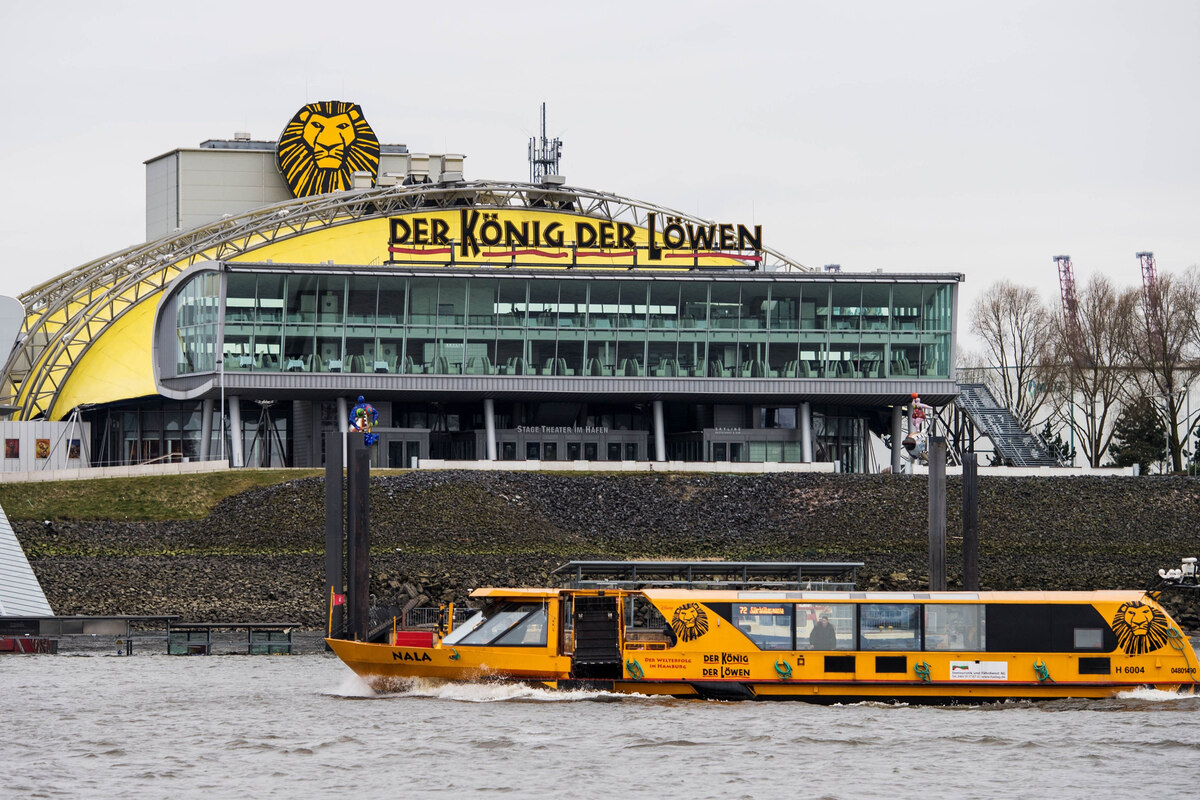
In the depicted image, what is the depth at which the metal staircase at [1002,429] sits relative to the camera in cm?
10238

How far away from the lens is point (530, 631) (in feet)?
136

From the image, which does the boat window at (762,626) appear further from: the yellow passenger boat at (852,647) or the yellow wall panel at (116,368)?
the yellow wall panel at (116,368)

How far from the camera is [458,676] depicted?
137 ft

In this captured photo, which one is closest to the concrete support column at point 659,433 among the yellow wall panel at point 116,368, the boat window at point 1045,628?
the yellow wall panel at point 116,368

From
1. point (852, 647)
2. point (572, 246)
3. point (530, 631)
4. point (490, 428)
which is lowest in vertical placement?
point (852, 647)

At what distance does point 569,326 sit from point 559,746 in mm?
62916

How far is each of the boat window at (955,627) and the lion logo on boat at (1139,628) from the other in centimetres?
321

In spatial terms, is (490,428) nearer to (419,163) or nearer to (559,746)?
(419,163)

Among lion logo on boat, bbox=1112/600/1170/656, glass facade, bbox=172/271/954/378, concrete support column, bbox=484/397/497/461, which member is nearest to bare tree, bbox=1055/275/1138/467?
glass facade, bbox=172/271/954/378

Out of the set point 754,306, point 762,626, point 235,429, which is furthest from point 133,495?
point 762,626

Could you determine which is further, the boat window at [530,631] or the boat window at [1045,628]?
the boat window at [530,631]

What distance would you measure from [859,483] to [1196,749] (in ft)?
155

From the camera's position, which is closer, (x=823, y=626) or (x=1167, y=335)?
(x=823, y=626)

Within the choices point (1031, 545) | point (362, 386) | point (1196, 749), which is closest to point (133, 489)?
point (362, 386)
